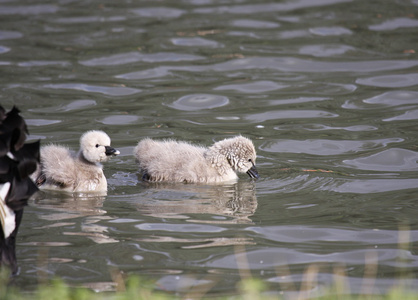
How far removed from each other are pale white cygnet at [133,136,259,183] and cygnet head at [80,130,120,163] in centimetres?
59

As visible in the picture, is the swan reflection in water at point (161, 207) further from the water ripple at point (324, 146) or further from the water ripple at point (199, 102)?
the water ripple at point (199, 102)

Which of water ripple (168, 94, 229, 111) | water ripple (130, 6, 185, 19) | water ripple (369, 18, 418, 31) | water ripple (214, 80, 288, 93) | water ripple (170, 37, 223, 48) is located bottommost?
water ripple (168, 94, 229, 111)

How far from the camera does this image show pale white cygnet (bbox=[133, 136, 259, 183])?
8789 mm

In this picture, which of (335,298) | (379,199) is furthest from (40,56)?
(335,298)

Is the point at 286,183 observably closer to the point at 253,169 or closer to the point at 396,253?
the point at 253,169

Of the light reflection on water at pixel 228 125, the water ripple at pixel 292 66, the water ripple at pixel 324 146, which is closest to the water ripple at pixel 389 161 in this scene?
the light reflection on water at pixel 228 125

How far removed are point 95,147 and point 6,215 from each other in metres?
2.83

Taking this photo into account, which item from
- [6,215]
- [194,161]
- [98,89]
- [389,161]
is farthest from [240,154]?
[98,89]

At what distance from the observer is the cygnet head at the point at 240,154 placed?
29.2 feet

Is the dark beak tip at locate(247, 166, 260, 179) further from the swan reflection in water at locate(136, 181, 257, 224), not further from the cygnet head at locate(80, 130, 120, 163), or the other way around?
the cygnet head at locate(80, 130, 120, 163)

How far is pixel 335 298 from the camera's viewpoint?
5211mm

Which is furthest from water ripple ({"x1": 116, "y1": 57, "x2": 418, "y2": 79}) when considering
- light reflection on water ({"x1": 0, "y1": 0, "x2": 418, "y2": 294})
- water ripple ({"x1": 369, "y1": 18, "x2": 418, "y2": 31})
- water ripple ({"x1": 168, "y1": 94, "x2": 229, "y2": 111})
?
water ripple ({"x1": 369, "y1": 18, "x2": 418, "y2": 31})

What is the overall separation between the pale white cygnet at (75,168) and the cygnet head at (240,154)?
54.6 inches

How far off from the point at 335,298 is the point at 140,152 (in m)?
4.30
